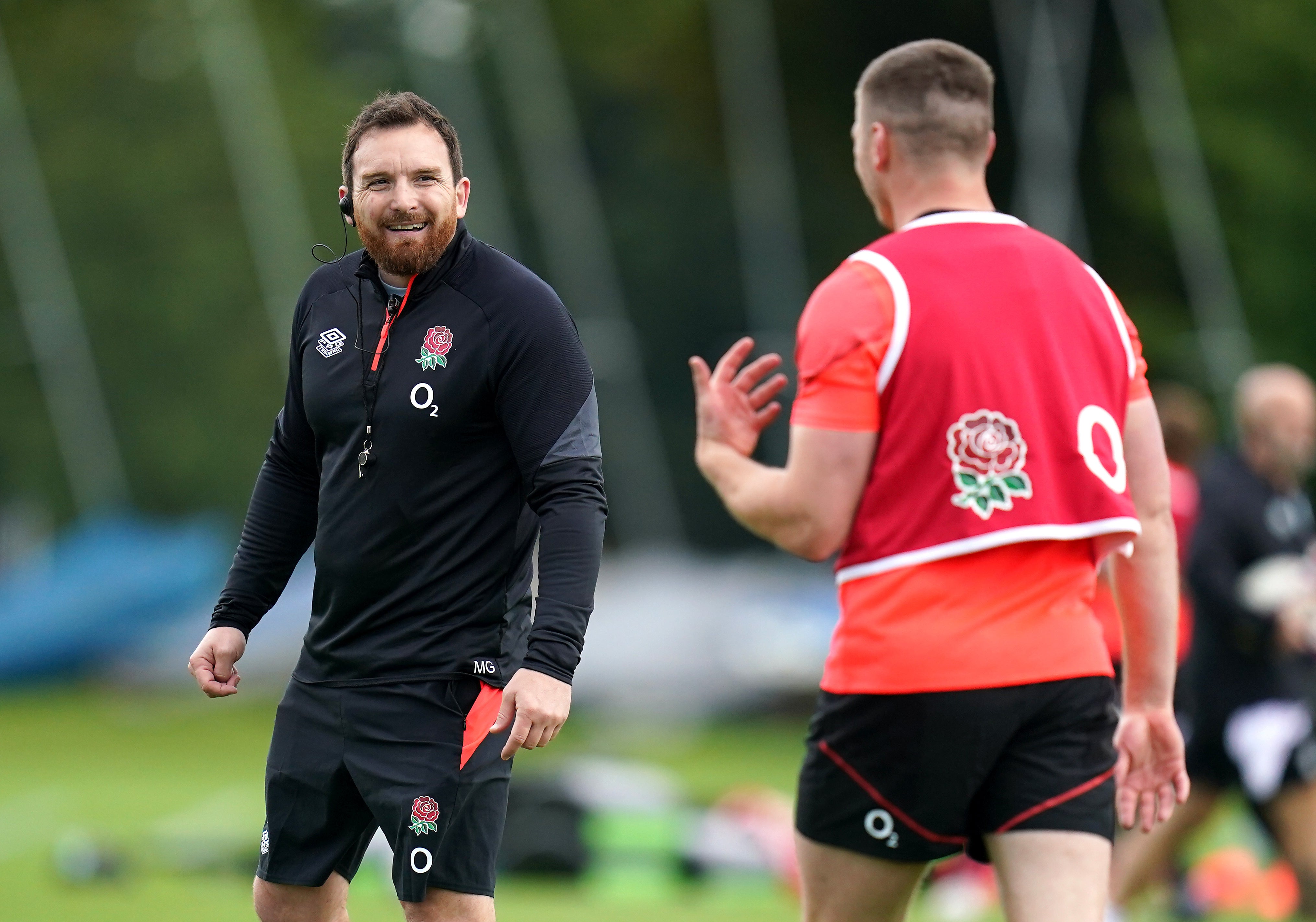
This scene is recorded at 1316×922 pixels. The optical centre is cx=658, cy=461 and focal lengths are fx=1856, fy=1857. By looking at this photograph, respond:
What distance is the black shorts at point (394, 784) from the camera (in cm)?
398

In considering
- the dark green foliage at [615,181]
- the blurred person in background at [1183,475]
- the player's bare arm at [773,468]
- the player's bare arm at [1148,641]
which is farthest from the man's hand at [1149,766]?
the dark green foliage at [615,181]

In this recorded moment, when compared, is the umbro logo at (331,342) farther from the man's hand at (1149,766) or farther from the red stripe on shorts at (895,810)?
the man's hand at (1149,766)

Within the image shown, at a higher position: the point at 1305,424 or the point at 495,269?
the point at 495,269

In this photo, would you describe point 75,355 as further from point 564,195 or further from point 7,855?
point 7,855

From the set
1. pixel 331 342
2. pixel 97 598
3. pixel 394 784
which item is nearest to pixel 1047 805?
pixel 394 784

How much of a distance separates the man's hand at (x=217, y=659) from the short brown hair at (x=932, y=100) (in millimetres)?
1919

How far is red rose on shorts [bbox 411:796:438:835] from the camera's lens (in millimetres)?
3977

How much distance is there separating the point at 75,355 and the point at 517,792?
44.4ft

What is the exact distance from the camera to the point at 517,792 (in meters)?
10.5

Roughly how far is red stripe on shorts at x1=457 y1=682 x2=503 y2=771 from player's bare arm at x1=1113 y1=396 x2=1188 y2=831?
52.2 inches

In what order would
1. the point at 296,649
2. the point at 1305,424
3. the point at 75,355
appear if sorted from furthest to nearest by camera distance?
the point at 75,355
the point at 296,649
the point at 1305,424

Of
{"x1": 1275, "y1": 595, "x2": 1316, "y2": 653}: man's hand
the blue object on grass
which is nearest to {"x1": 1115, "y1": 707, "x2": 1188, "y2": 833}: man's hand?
{"x1": 1275, "y1": 595, "x2": 1316, "y2": 653}: man's hand

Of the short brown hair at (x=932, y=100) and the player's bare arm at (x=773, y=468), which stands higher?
the short brown hair at (x=932, y=100)

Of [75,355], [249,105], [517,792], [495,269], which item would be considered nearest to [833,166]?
[249,105]
